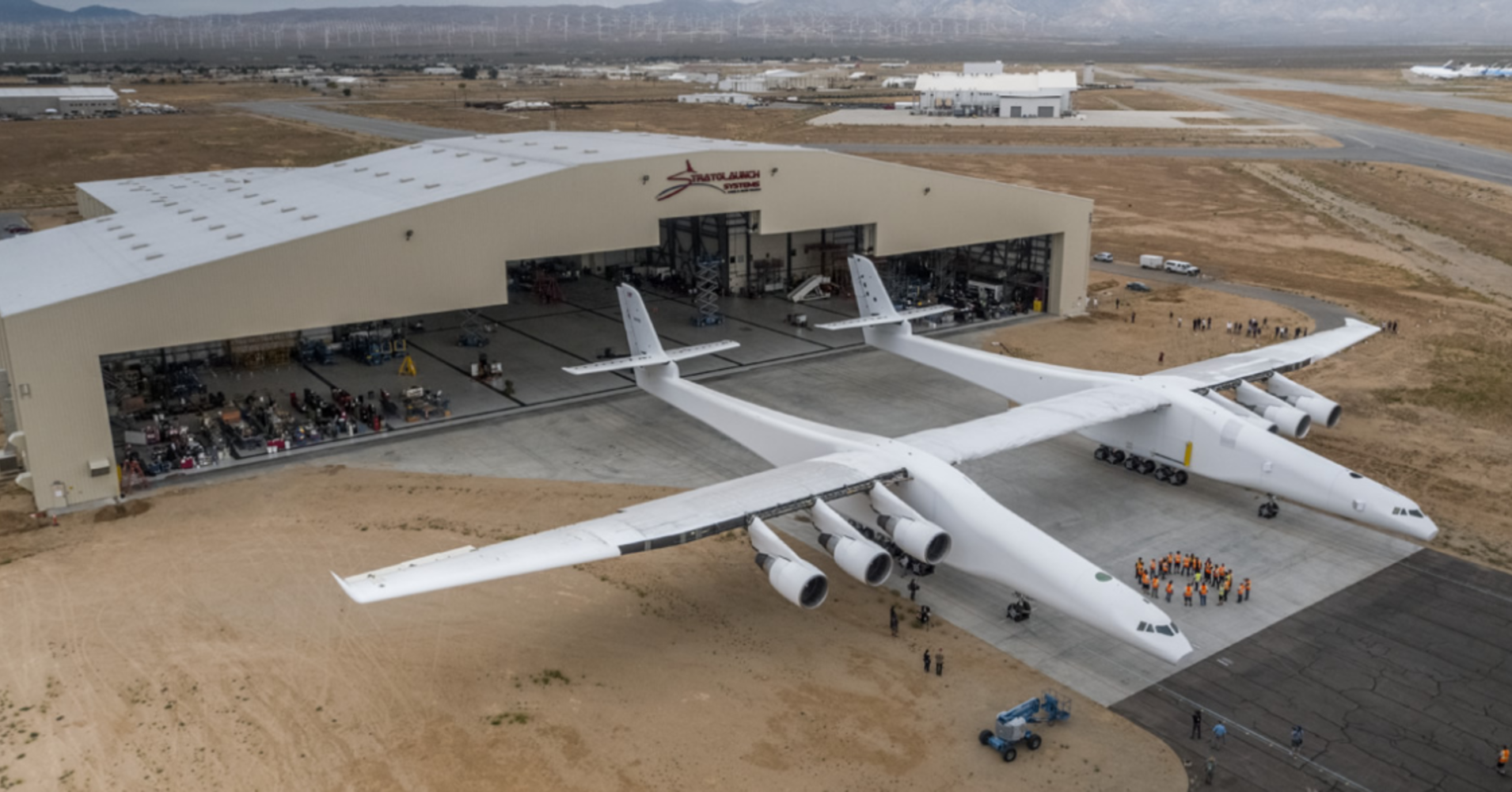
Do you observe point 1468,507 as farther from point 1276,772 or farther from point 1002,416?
point 1276,772

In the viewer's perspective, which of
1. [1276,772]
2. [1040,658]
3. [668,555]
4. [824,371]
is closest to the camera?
[1276,772]

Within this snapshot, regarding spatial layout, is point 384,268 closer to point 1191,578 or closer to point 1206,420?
point 1191,578

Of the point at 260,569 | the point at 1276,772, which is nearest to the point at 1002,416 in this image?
the point at 1276,772

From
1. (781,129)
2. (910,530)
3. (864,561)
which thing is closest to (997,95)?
(781,129)

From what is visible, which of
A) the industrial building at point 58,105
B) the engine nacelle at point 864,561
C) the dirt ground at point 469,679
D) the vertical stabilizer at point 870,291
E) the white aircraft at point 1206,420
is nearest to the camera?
the dirt ground at point 469,679

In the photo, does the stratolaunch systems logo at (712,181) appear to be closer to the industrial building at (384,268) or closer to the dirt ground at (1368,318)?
the industrial building at (384,268)

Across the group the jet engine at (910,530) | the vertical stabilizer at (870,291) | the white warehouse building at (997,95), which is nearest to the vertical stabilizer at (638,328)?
the vertical stabilizer at (870,291)

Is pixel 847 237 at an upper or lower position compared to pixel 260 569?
upper
